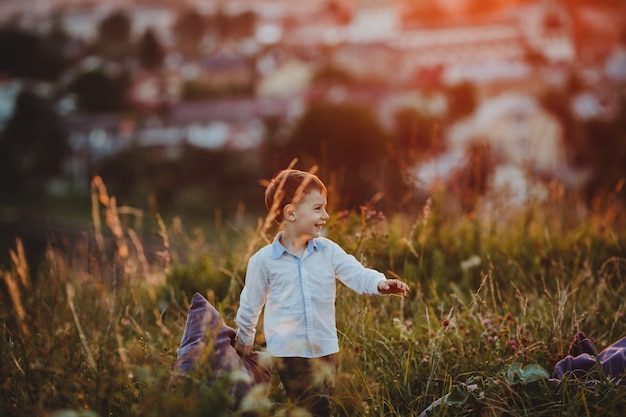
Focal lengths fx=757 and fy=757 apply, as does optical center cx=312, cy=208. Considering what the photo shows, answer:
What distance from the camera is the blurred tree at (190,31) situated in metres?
72.9

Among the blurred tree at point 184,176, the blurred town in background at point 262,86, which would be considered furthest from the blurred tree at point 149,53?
the blurred tree at point 184,176

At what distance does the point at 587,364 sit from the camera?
2.87 metres

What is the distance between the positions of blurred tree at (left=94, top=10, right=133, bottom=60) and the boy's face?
72.2m

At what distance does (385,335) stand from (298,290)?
2.92 feet

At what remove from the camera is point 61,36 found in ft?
240

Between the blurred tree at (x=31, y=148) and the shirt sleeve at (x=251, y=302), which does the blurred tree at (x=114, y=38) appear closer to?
the blurred tree at (x=31, y=148)

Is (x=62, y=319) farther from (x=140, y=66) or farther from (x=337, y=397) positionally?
(x=140, y=66)

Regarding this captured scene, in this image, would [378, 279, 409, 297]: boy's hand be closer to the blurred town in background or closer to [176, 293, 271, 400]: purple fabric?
[176, 293, 271, 400]: purple fabric

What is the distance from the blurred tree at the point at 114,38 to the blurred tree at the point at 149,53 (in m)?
2.19

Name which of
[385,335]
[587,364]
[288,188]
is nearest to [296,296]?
[288,188]

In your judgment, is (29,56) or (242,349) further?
(29,56)

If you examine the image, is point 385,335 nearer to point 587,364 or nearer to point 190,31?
point 587,364

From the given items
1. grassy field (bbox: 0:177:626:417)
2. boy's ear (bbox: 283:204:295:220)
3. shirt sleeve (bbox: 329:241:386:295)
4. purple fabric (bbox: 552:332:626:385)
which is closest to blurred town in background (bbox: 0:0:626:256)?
grassy field (bbox: 0:177:626:417)

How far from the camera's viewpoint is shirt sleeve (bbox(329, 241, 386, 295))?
2590 millimetres
